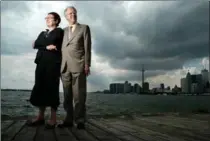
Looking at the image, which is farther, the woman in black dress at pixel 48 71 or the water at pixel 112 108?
the water at pixel 112 108

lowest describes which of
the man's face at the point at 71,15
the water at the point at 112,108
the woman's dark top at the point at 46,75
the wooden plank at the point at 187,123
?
the water at the point at 112,108

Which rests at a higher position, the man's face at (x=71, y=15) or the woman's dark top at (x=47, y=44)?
the man's face at (x=71, y=15)

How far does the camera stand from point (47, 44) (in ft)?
12.5

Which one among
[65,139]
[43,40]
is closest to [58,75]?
[43,40]

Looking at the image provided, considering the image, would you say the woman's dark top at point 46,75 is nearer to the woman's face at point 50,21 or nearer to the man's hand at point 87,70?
the woman's face at point 50,21

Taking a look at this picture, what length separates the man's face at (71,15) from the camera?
383 cm

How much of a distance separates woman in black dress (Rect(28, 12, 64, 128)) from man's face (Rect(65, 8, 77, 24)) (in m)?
0.15

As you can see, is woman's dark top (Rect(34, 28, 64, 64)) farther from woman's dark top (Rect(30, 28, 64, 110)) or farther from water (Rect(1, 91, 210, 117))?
water (Rect(1, 91, 210, 117))

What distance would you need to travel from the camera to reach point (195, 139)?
3.10 m

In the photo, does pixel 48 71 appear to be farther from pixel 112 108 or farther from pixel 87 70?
pixel 112 108

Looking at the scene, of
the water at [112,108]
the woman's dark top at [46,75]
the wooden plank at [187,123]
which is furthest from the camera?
the water at [112,108]

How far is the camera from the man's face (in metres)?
3.83

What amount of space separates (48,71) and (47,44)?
384 mm

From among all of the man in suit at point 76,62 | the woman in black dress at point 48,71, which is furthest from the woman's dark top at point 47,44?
the man in suit at point 76,62
